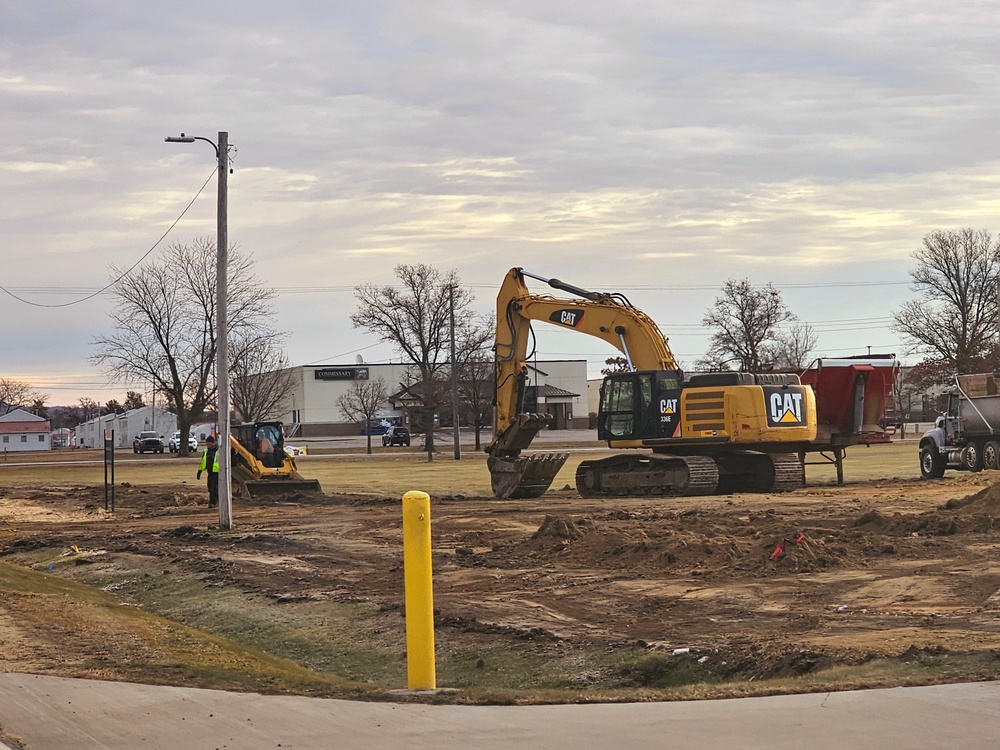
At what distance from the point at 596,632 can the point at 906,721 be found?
4.80 meters

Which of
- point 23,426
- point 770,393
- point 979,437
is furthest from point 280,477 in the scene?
point 23,426

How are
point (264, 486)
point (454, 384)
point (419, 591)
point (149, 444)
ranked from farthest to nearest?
point (149, 444), point (454, 384), point (264, 486), point (419, 591)

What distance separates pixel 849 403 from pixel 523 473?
9856mm

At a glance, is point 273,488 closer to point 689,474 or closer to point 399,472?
point 689,474

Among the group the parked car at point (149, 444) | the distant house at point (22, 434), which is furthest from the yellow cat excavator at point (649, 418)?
the distant house at point (22, 434)

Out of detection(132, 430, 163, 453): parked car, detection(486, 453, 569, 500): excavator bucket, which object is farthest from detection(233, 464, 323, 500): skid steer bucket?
detection(132, 430, 163, 453): parked car

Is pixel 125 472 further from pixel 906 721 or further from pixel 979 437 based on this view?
pixel 906 721

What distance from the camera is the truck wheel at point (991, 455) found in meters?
35.5

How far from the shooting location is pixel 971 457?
35906 millimetres

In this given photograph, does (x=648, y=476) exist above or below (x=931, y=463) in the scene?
above

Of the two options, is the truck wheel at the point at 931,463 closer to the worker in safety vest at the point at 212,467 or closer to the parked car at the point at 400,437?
the worker in safety vest at the point at 212,467

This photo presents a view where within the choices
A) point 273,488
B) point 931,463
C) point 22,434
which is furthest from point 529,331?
point 22,434

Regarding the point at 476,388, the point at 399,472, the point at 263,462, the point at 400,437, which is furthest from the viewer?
the point at 400,437

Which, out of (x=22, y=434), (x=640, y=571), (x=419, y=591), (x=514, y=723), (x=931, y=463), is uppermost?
(x=22, y=434)
